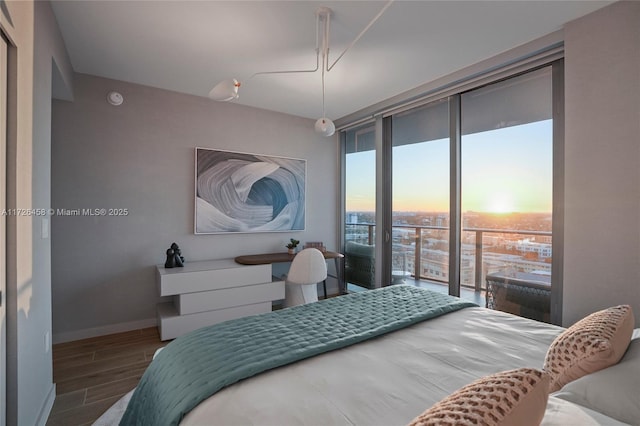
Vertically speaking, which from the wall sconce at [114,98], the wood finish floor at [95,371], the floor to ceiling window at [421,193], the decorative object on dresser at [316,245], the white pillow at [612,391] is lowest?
the wood finish floor at [95,371]

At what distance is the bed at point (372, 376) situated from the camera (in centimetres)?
90

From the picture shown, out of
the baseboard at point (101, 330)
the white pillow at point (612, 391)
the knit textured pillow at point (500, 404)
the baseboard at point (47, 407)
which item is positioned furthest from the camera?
the baseboard at point (101, 330)

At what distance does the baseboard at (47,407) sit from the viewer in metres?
1.78

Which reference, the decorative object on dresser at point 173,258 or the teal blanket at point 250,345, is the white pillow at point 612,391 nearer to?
the teal blanket at point 250,345

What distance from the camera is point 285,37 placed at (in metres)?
2.31

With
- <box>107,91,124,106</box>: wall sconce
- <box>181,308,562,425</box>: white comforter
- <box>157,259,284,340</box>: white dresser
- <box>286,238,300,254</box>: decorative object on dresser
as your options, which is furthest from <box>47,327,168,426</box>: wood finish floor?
<box>107,91,124,106</box>: wall sconce

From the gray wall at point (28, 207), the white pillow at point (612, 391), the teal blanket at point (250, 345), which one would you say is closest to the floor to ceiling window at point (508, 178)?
the teal blanket at point (250, 345)

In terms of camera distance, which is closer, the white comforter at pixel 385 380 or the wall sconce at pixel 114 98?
the white comforter at pixel 385 380

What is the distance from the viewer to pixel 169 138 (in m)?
3.36

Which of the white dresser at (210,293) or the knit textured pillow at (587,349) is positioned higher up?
the knit textured pillow at (587,349)

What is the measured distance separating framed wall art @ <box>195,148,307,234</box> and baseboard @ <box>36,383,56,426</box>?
70.5 inches

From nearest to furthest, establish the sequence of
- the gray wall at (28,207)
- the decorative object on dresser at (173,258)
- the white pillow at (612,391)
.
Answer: the white pillow at (612,391)
the gray wall at (28,207)
the decorative object on dresser at (173,258)

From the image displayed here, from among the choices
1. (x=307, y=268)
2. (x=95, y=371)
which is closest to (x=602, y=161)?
(x=307, y=268)

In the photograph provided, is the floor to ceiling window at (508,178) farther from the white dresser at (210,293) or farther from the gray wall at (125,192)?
the gray wall at (125,192)
